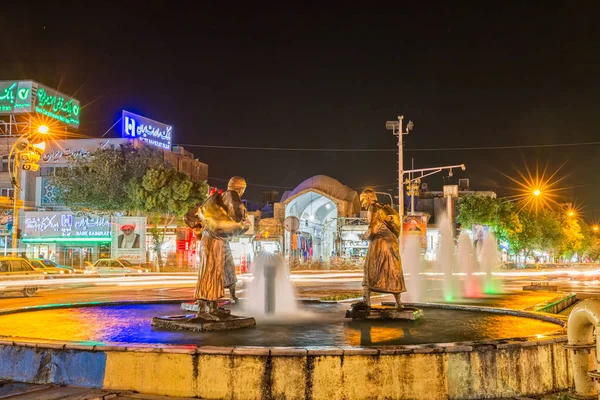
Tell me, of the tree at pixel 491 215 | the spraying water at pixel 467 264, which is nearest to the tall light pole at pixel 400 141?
the spraying water at pixel 467 264

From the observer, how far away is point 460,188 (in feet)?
259

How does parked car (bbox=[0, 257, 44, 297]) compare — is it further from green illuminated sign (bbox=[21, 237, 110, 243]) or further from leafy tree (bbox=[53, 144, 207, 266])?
green illuminated sign (bbox=[21, 237, 110, 243])

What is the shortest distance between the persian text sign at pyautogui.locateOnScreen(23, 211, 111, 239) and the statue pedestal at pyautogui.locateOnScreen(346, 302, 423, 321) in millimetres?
37311

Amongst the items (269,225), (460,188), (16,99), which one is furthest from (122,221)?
(460,188)

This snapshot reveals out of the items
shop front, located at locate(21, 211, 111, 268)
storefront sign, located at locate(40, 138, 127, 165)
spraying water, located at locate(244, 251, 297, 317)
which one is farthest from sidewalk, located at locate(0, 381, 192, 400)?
storefront sign, located at locate(40, 138, 127, 165)

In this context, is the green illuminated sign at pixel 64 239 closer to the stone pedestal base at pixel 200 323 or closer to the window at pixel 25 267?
the window at pixel 25 267

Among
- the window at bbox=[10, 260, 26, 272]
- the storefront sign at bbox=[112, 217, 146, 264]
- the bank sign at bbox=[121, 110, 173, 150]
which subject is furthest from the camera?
the bank sign at bbox=[121, 110, 173, 150]

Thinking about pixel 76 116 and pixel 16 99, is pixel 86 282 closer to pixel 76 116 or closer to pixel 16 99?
pixel 16 99

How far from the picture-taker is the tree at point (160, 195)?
40312 millimetres

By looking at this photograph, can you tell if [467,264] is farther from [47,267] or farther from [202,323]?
[47,267]

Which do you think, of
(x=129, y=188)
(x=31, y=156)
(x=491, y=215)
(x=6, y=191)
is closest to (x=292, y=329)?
(x=31, y=156)

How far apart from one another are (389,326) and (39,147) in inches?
746

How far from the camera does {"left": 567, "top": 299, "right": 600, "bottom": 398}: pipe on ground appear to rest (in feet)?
17.2

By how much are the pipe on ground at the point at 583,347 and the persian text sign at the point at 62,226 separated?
41447 millimetres
